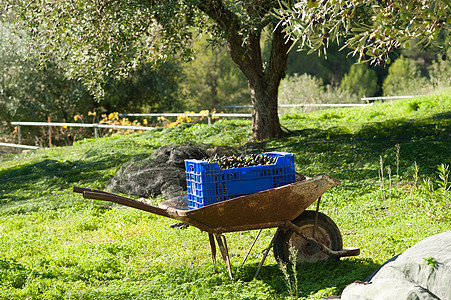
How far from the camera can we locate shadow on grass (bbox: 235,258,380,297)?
3.58m

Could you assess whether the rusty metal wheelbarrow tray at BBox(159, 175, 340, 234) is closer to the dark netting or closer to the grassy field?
the grassy field

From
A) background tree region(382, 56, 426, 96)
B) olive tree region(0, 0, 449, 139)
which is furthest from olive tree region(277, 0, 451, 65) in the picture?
background tree region(382, 56, 426, 96)

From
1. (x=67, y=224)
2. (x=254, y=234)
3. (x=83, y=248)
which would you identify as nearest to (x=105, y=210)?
(x=67, y=224)

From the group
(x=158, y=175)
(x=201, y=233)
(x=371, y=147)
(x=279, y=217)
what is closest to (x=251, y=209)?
(x=279, y=217)

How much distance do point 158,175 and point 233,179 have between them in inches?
153

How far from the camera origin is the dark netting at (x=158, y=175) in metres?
7.46

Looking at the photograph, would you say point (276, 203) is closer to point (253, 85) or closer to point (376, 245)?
point (376, 245)

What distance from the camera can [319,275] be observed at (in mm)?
3848

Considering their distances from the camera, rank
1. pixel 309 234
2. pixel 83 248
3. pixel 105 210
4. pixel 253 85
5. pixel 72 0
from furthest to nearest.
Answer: pixel 253 85
pixel 72 0
pixel 105 210
pixel 83 248
pixel 309 234

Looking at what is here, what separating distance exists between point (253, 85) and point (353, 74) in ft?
76.4

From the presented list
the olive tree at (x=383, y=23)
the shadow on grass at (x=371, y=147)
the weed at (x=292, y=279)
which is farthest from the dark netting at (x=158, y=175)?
the olive tree at (x=383, y=23)

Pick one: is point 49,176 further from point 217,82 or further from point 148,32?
point 217,82

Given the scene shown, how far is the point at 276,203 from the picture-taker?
3781mm

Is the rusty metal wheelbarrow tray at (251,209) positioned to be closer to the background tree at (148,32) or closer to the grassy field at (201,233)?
the grassy field at (201,233)
